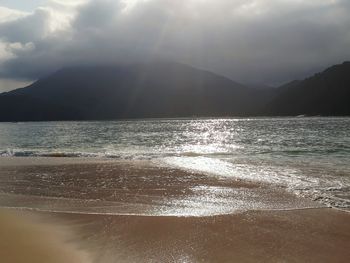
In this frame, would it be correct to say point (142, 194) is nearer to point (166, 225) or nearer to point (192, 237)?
point (166, 225)

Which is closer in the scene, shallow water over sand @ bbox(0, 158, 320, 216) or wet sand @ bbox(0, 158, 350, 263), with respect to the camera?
wet sand @ bbox(0, 158, 350, 263)

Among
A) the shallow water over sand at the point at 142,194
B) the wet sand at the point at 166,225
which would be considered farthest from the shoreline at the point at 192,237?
the shallow water over sand at the point at 142,194

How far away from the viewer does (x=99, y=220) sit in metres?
8.93

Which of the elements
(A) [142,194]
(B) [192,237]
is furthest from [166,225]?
(A) [142,194]

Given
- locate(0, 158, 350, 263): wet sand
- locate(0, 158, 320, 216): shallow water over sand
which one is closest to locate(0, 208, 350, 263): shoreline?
locate(0, 158, 350, 263): wet sand

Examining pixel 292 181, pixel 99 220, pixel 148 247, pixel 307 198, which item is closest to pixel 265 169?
pixel 292 181

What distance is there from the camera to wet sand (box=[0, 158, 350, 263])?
664 cm

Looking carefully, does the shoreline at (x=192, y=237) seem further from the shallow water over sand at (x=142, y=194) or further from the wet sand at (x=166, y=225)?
the shallow water over sand at (x=142, y=194)

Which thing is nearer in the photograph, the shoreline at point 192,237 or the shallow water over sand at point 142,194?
the shoreline at point 192,237

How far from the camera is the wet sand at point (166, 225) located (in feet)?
21.8

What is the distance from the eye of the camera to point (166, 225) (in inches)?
331

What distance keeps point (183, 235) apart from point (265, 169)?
11645 mm

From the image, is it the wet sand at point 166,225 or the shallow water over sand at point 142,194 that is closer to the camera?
the wet sand at point 166,225

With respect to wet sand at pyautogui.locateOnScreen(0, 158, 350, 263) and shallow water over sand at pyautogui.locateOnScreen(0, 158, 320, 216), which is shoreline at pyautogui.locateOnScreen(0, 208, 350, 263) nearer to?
wet sand at pyautogui.locateOnScreen(0, 158, 350, 263)
